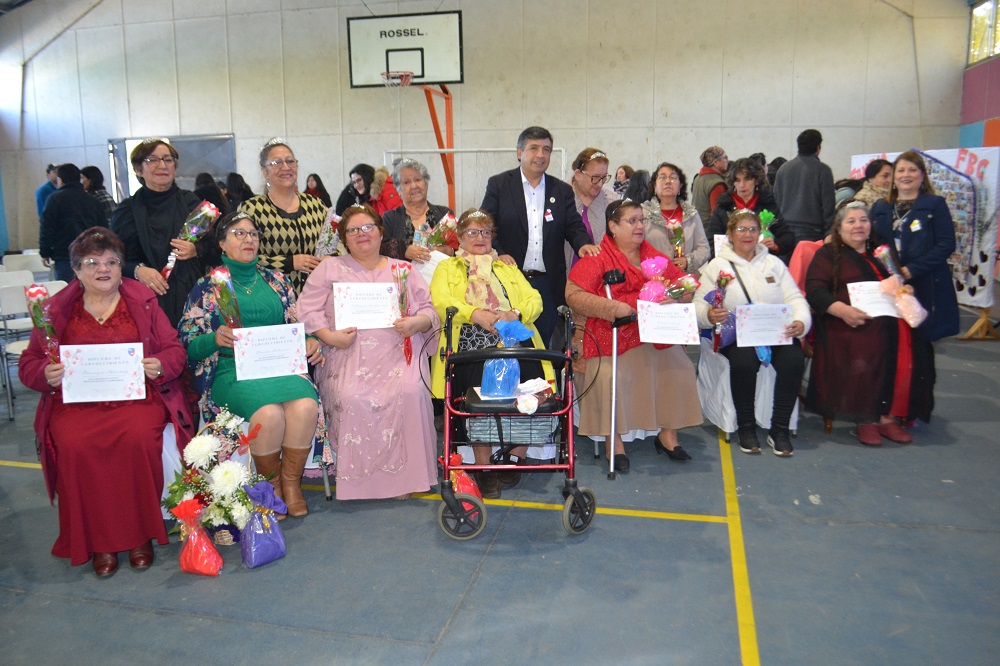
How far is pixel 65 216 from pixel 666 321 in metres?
4.61

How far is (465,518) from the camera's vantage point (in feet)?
10.4

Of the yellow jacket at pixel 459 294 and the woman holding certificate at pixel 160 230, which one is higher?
the woman holding certificate at pixel 160 230

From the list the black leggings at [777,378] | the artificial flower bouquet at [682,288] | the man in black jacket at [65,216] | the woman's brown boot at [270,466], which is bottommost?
the woman's brown boot at [270,466]

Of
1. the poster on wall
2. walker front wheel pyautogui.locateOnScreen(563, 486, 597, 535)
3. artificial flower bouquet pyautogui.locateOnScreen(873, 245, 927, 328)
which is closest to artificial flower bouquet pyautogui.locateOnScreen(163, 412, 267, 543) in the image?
walker front wheel pyautogui.locateOnScreen(563, 486, 597, 535)

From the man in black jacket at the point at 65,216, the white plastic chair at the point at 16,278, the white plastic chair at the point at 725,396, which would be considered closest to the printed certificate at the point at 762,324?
the white plastic chair at the point at 725,396

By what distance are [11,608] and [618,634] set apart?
7.72 ft

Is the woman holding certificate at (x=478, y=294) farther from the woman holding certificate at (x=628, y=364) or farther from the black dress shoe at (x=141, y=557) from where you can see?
the black dress shoe at (x=141, y=557)

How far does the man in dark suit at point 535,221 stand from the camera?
452 centimetres

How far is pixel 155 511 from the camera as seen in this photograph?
9.95ft

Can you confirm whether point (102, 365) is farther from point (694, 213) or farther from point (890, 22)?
point (890, 22)

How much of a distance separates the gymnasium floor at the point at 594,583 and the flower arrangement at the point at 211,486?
0.81ft

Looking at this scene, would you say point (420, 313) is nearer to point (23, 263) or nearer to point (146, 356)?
point (146, 356)

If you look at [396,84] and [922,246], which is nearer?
[922,246]

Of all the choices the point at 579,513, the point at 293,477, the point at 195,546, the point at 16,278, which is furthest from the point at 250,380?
the point at 16,278
